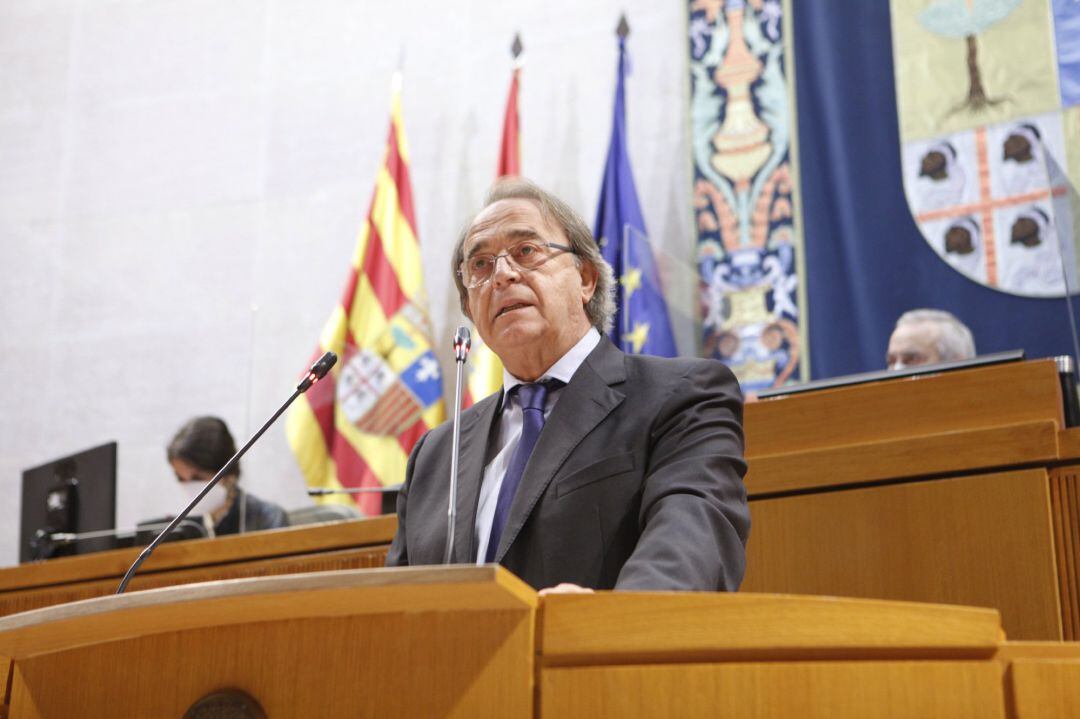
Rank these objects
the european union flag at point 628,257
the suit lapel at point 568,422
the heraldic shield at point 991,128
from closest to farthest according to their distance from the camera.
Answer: the suit lapel at point 568,422, the heraldic shield at point 991,128, the european union flag at point 628,257

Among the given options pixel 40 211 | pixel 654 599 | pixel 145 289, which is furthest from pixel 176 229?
pixel 654 599

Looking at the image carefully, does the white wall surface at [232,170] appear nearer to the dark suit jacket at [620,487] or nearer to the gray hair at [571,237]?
the gray hair at [571,237]

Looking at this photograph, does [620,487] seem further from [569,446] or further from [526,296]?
[526,296]

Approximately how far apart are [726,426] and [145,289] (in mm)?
5394

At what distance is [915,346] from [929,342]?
5cm

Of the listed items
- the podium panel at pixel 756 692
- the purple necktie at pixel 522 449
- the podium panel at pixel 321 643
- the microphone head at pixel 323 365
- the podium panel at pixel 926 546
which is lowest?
the podium panel at pixel 756 692

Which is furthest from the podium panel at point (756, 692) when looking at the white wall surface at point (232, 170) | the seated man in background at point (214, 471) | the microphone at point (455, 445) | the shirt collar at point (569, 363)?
the white wall surface at point (232, 170)

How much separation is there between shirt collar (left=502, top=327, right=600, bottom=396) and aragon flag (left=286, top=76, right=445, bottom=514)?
9.97ft

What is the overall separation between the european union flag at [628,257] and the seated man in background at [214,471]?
1.55m

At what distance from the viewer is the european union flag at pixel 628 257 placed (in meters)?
5.29

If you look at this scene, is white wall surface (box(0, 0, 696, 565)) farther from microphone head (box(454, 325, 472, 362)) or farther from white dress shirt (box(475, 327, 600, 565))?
microphone head (box(454, 325, 472, 362))

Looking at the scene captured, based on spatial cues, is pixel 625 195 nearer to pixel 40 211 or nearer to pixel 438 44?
pixel 438 44

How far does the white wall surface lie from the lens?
6387 millimetres

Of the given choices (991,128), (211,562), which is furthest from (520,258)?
(991,128)
